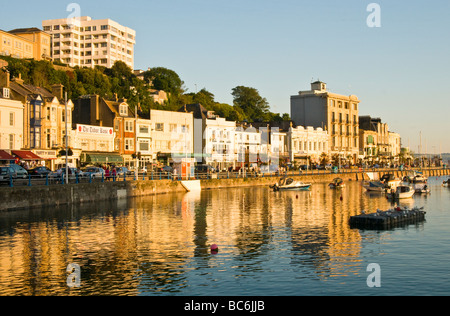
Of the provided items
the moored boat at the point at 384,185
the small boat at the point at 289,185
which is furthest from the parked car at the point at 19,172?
the moored boat at the point at 384,185

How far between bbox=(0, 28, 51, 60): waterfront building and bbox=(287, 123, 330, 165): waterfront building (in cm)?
7252

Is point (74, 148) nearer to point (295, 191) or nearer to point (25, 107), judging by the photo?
point (25, 107)

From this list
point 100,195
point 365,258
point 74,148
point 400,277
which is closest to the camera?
point 400,277

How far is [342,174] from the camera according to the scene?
12544cm

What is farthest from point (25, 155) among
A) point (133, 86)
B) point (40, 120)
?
point (133, 86)

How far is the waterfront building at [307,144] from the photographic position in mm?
135625

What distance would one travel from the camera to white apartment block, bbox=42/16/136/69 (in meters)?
189

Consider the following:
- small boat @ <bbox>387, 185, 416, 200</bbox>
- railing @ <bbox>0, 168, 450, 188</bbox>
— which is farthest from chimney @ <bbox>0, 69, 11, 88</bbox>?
small boat @ <bbox>387, 185, 416, 200</bbox>

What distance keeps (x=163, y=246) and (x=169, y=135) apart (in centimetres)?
7215

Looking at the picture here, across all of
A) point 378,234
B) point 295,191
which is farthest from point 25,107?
point 378,234

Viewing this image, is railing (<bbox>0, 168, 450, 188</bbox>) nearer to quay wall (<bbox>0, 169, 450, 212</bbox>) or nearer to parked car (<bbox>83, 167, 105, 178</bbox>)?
parked car (<bbox>83, 167, 105, 178</bbox>)

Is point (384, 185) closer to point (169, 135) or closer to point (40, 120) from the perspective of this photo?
point (169, 135)

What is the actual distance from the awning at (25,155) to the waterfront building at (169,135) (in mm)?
29117
